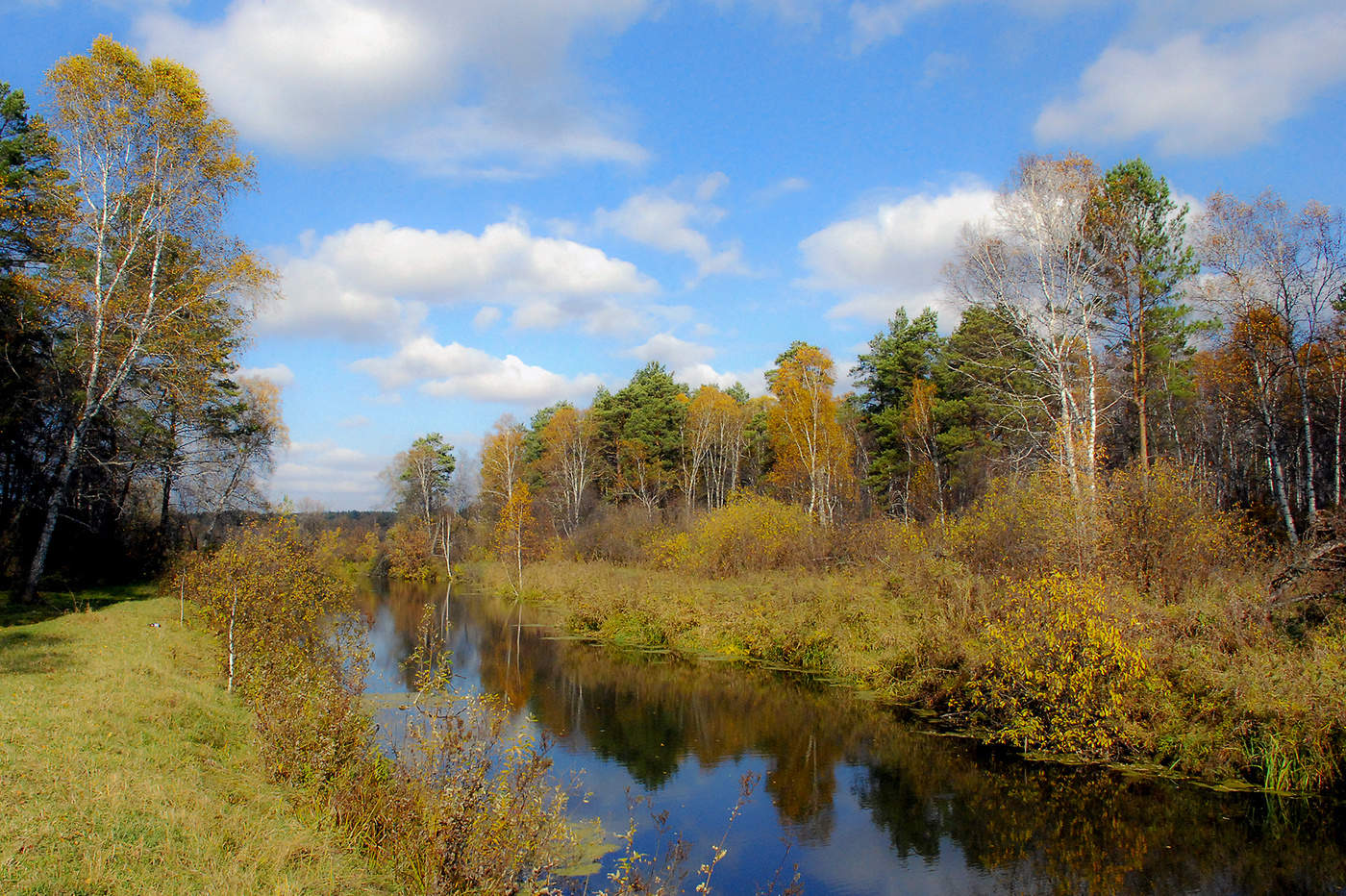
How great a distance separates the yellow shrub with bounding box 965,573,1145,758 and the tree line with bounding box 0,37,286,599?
67.0 ft

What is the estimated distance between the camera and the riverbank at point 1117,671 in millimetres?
11008

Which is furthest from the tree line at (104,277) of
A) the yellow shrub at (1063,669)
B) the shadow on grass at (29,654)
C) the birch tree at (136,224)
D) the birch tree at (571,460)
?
the birch tree at (571,460)

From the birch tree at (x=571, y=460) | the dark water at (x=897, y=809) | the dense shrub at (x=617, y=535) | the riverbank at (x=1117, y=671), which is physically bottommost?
the dark water at (x=897, y=809)

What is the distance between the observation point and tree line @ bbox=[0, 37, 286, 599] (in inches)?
739

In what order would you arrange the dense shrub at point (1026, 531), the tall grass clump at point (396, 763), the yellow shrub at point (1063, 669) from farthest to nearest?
the dense shrub at point (1026, 531) < the yellow shrub at point (1063, 669) < the tall grass clump at point (396, 763)

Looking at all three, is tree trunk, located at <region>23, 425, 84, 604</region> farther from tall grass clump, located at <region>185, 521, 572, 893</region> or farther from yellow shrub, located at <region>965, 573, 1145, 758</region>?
yellow shrub, located at <region>965, 573, 1145, 758</region>

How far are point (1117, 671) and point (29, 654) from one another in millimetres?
17668

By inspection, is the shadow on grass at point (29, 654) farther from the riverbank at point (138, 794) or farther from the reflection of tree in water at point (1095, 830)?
the reflection of tree in water at point (1095, 830)

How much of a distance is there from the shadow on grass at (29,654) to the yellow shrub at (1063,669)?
1518 cm

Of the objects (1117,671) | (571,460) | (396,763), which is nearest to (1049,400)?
(1117,671)

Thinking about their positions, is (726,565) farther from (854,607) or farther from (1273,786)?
(1273,786)

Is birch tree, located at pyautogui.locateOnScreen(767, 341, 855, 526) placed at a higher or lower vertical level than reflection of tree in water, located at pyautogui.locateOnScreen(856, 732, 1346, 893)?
higher

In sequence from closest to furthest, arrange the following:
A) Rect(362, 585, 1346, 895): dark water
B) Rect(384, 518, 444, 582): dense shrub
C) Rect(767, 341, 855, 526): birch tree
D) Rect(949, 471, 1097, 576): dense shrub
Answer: Rect(362, 585, 1346, 895): dark water, Rect(949, 471, 1097, 576): dense shrub, Rect(767, 341, 855, 526): birch tree, Rect(384, 518, 444, 582): dense shrub

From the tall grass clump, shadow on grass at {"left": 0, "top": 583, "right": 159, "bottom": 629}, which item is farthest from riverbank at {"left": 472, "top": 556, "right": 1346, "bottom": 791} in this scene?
shadow on grass at {"left": 0, "top": 583, "right": 159, "bottom": 629}
